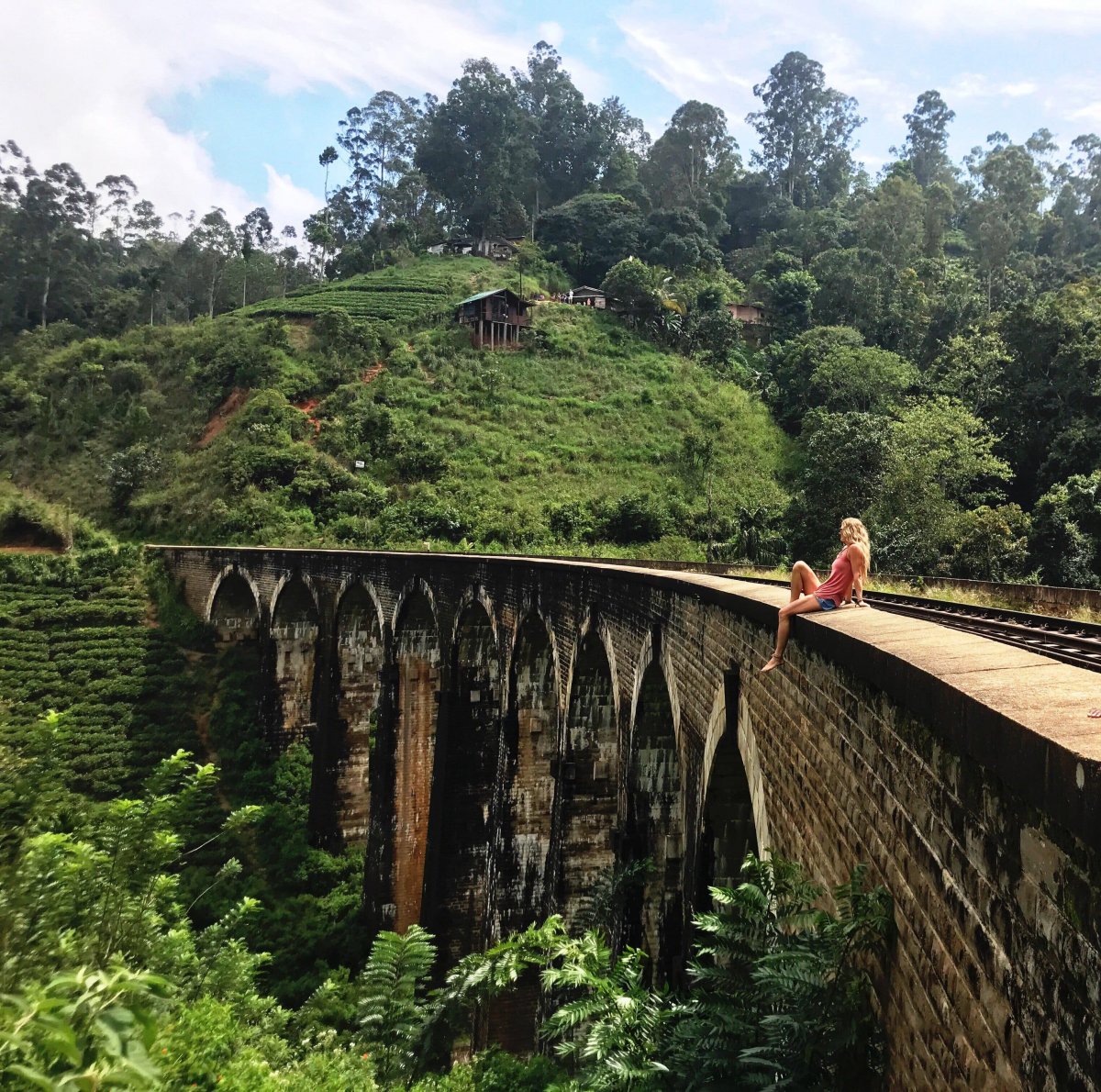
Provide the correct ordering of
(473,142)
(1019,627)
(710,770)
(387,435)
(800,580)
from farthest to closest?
(473,142) → (387,435) → (1019,627) → (710,770) → (800,580)

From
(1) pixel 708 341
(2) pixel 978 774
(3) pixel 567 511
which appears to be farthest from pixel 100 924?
(1) pixel 708 341

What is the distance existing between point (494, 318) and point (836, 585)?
42879 mm

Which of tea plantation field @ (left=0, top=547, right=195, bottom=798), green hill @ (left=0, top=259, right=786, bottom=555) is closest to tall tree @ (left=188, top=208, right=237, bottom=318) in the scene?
green hill @ (left=0, top=259, right=786, bottom=555)

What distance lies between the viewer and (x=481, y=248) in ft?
203

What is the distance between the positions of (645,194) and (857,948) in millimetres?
74182

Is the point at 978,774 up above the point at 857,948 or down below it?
above

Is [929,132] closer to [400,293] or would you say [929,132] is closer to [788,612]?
[400,293]

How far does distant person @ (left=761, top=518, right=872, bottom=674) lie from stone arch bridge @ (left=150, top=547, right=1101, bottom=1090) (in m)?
0.10

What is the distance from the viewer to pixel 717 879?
21.5 feet

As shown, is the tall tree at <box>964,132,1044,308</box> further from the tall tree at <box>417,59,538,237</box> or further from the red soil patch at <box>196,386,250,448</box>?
the red soil patch at <box>196,386,250,448</box>

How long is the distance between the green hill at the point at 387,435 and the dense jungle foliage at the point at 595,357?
177 millimetres

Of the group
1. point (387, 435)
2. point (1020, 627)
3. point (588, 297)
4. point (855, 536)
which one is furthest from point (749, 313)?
point (855, 536)

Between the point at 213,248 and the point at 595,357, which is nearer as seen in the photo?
the point at 595,357

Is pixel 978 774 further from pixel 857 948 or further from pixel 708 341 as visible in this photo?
pixel 708 341
